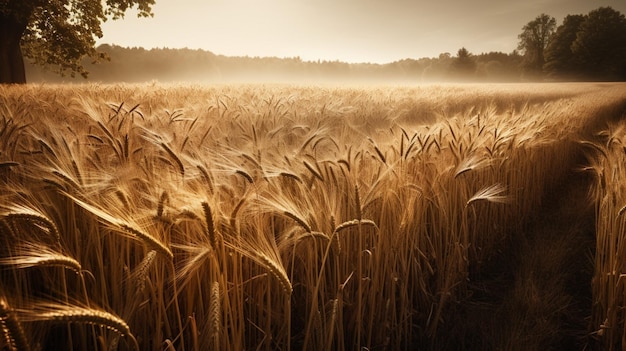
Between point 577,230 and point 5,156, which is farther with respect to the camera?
point 577,230

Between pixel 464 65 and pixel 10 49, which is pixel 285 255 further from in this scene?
pixel 464 65

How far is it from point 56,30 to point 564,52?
66804 millimetres

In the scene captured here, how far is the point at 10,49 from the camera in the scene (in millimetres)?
12172

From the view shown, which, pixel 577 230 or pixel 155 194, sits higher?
pixel 155 194

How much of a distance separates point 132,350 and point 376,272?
3.23ft

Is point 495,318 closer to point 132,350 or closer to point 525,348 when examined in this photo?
point 525,348

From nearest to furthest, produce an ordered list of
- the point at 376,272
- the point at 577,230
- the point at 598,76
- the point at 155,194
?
the point at 155,194
the point at 376,272
the point at 577,230
the point at 598,76

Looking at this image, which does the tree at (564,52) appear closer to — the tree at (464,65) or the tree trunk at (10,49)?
the tree at (464,65)

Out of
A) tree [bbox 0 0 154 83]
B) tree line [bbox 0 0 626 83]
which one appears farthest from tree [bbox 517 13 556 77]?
tree [bbox 0 0 154 83]

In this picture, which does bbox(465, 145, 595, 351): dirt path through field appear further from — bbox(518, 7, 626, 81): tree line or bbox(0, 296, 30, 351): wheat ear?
bbox(518, 7, 626, 81): tree line

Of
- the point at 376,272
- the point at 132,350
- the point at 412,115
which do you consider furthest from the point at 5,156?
the point at 412,115

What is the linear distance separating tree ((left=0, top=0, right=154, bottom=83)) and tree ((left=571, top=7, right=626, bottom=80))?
6212 cm

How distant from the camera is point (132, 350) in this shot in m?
1.14

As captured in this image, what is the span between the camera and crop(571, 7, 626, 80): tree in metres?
49.0
